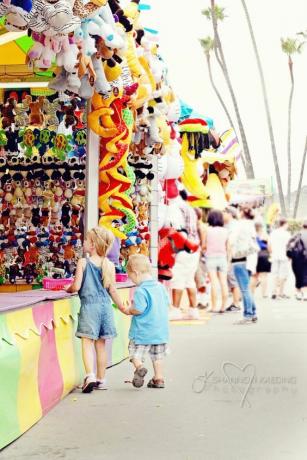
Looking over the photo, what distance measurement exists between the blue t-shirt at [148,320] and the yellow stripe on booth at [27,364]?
1.56 meters

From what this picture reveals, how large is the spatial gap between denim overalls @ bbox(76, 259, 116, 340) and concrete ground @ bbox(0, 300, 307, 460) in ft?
1.70

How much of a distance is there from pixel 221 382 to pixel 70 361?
1.56 meters

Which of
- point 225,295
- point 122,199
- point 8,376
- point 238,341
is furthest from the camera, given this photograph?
point 225,295

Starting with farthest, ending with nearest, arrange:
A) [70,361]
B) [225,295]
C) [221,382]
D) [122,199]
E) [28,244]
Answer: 1. [225,295]
2. [28,244]
3. [122,199]
4. [221,382]
5. [70,361]

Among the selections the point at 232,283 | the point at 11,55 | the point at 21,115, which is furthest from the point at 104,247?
the point at 232,283

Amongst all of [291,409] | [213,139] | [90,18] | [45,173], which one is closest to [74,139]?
[45,173]

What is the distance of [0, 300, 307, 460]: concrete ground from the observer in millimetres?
5797

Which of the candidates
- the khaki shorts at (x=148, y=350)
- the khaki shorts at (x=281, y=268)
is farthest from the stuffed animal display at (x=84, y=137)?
the khaki shorts at (x=281, y=268)

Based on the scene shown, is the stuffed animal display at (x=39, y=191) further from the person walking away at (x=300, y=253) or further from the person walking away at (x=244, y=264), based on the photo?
the person walking away at (x=300, y=253)

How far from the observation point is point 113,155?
33.5ft

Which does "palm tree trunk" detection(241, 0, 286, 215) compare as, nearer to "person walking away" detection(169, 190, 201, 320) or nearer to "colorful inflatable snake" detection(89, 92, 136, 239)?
"person walking away" detection(169, 190, 201, 320)

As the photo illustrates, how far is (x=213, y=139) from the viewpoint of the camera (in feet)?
54.4

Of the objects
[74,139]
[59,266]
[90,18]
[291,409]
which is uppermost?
[90,18]

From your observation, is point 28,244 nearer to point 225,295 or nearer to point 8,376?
point 8,376
